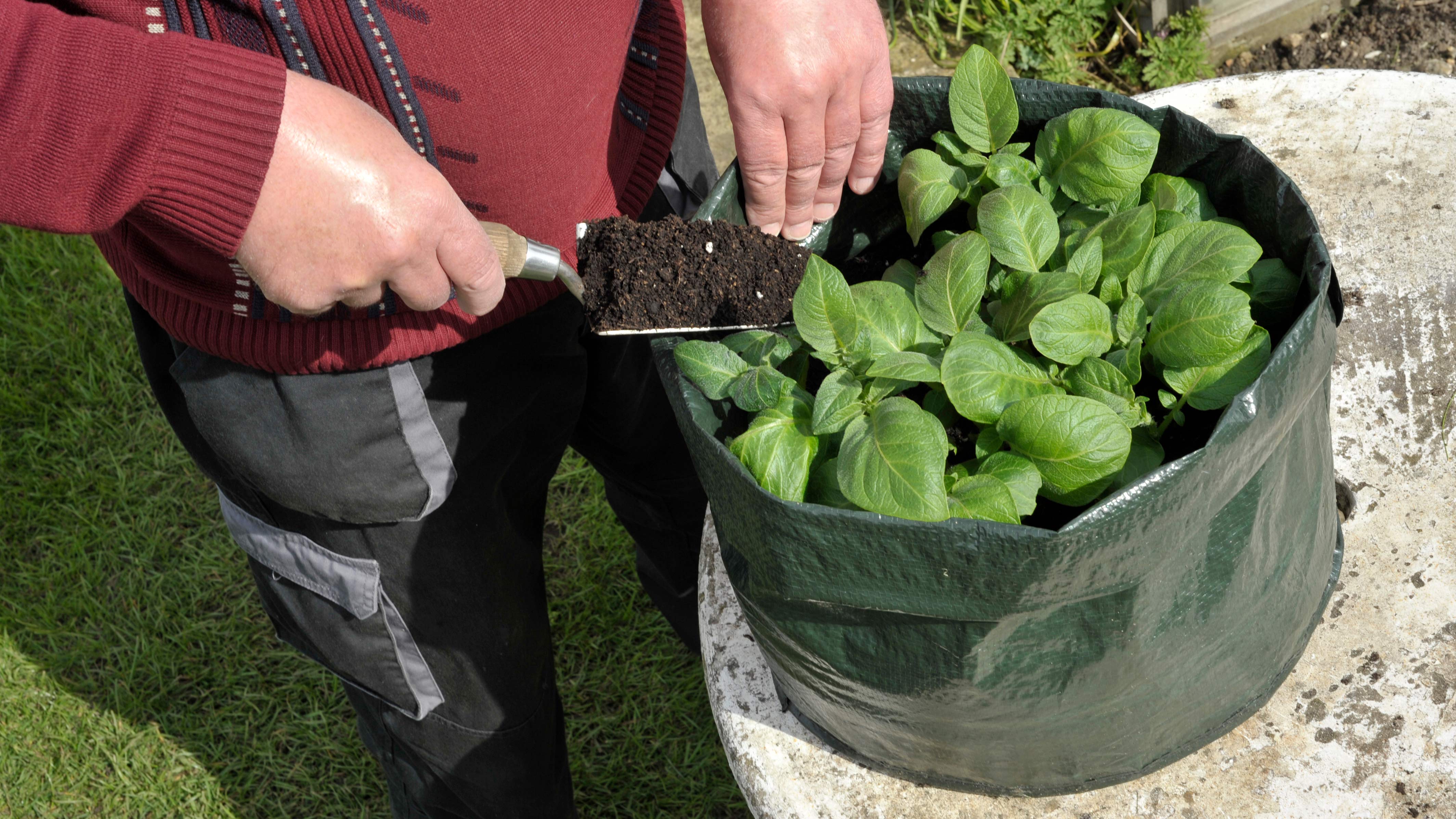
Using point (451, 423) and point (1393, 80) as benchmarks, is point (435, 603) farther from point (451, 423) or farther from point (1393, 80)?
point (1393, 80)

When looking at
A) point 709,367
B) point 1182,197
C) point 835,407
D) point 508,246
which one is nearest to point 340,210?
point 508,246

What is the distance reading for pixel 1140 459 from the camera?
88 cm

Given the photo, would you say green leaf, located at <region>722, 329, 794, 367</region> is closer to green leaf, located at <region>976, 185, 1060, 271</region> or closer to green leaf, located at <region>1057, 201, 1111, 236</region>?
green leaf, located at <region>976, 185, 1060, 271</region>

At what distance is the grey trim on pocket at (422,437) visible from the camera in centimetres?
120

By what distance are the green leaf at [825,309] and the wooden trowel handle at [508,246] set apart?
0.30 m

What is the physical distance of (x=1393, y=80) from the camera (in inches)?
54.7

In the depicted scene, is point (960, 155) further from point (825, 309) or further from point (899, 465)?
point (899, 465)

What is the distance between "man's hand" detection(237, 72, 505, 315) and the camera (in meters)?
0.88

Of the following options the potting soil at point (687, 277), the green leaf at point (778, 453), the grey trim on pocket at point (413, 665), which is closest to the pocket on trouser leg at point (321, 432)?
the grey trim on pocket at point (413, 665)

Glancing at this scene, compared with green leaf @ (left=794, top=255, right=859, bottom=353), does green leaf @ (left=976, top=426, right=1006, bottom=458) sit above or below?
below

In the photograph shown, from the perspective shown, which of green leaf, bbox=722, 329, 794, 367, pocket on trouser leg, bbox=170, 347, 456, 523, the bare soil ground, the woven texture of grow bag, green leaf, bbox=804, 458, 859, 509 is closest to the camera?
the woven texture of grow bag

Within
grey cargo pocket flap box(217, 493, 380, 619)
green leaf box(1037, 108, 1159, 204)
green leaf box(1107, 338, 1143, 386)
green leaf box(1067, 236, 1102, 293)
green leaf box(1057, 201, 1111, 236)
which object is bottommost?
grey cargo pocket flap box(217, 493, 380, 619)

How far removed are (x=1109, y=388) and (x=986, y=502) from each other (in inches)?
6.9

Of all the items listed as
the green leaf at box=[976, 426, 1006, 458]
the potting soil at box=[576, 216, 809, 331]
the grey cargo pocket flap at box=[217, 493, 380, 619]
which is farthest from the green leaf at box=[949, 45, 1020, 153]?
the grey cargo pocket flap at box=[217, 493, 380, 619]
